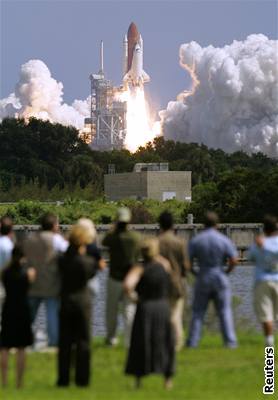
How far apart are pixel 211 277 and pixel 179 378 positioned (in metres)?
2.39

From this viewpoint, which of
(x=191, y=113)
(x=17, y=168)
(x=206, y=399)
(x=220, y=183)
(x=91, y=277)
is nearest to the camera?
(x=206, y=399)

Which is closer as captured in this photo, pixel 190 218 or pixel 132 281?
pixel 132 281

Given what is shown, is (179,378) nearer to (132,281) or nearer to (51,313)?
(132,281)

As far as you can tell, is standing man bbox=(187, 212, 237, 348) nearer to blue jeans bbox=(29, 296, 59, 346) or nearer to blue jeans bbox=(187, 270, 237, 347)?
blue jeans bbox=(187, 270, 237, 347)

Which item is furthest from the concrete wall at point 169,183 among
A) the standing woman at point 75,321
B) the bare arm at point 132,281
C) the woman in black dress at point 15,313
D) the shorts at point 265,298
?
the bare arm at point 132,281

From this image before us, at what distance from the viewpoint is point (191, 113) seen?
185875 millimetres

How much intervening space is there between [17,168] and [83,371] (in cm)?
12097

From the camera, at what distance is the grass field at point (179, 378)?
48.5ft

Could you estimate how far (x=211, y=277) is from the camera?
18.1 metres

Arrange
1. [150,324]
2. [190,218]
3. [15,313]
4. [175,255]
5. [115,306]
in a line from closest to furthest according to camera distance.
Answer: [150,324] < [15,313] < [175,255] < [115,306] < [190,218]

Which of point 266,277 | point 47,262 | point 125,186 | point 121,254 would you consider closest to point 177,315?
point 121,254

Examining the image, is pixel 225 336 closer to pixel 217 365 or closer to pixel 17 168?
pixel 217 365

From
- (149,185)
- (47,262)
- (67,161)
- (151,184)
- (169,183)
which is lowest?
(47,262)

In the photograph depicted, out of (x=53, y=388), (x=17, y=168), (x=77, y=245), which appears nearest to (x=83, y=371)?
(x=53, y=388)
